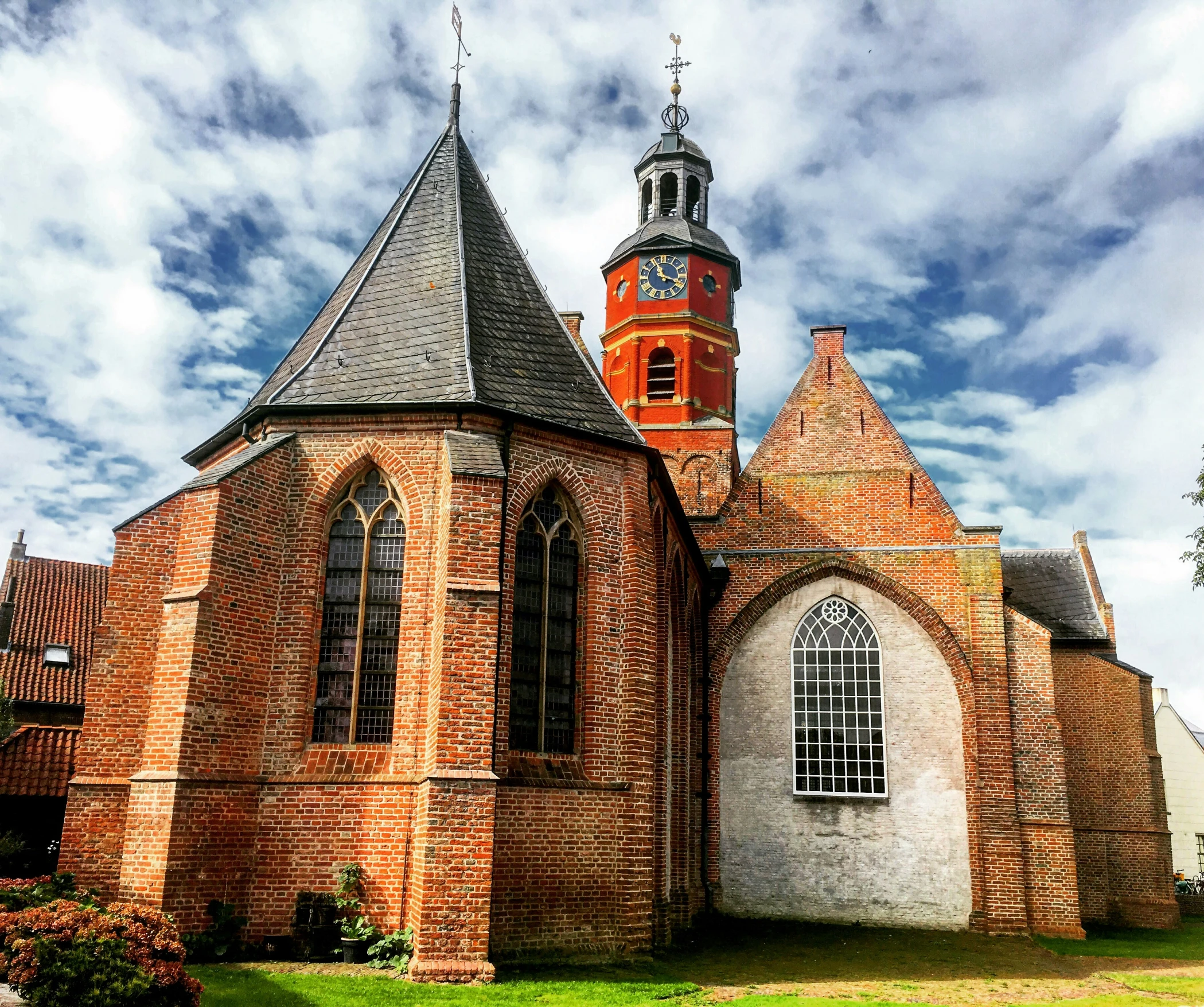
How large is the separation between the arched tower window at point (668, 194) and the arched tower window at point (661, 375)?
4506 mm

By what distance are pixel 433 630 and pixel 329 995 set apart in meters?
4.33

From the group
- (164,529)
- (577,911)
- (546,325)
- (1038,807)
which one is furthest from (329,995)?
(1038,807)

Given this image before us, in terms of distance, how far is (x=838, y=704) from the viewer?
822 inches

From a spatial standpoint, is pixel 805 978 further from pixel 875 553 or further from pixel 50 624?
pixel 50 624

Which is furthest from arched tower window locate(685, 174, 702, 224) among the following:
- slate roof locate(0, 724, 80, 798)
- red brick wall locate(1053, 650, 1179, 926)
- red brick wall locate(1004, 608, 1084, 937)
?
slate roof locate(0, 724, 80, 798)

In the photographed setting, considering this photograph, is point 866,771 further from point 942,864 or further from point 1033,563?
point 1033,563

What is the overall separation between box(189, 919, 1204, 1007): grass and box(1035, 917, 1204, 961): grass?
6 cm

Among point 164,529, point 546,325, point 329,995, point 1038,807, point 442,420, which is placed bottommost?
point 329,995

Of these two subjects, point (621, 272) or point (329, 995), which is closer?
point (329, 995)

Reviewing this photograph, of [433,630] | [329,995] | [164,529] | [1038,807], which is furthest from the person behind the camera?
[1038,807]

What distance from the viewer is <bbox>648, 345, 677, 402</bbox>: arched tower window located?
92.4ft

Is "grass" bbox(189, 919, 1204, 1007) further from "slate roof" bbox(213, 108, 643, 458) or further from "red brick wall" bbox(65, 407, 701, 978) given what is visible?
"slate roof" bbox(213, 108, 643, 458)

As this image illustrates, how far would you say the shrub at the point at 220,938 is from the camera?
11.8m

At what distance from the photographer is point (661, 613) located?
15898 mm
